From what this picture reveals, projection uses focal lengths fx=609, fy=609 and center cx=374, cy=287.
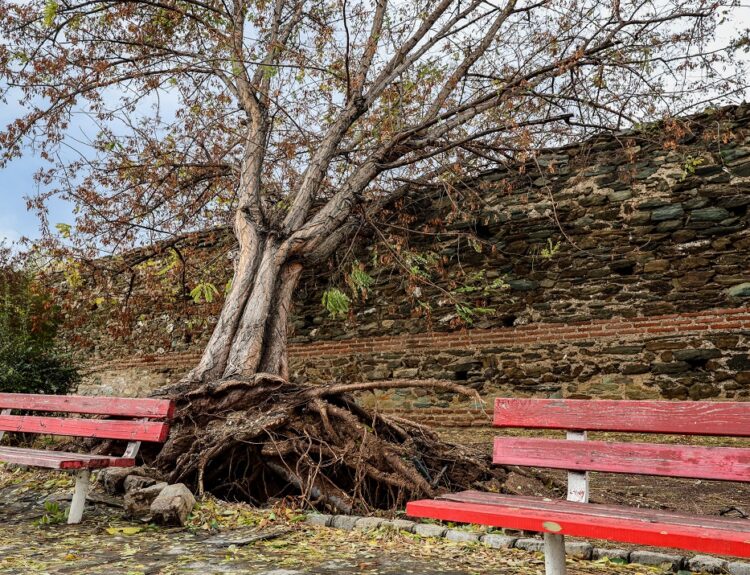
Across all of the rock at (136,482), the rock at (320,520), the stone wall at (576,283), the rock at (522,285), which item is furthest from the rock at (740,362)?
the rock at (136,482)

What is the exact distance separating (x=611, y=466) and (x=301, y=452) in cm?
249

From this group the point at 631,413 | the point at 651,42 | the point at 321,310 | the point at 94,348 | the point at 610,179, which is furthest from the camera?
the point at 94,348

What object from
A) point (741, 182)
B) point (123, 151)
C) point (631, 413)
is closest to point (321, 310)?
point (123, 151)

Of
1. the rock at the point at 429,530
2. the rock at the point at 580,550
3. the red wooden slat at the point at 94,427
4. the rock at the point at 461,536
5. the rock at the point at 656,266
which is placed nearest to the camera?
the rock at the point at 580,550

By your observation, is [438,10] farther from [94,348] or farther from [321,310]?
[94,348]

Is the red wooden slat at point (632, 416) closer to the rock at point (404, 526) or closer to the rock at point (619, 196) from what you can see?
the rock at point (404, 526)

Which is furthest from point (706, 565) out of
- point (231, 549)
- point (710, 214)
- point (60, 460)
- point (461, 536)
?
point (710, 214)

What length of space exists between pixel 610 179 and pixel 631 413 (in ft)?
20.4

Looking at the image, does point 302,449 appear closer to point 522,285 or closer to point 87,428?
point 87,428

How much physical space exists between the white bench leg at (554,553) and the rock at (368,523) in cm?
148

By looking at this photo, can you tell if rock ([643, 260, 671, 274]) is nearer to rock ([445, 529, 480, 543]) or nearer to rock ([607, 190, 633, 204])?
rock ([607, 190, 633, 204])

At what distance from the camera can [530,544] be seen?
3270 mm

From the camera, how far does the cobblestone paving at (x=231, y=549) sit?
2893mm

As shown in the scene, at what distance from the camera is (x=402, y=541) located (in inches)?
137
